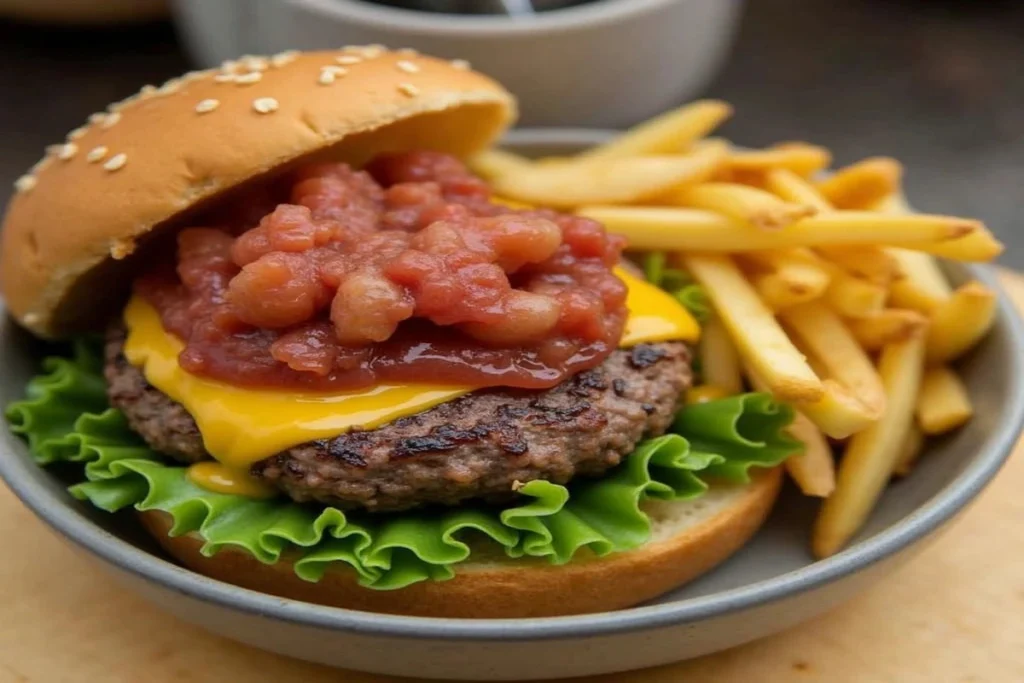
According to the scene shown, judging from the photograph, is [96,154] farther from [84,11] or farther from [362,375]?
[84,11]

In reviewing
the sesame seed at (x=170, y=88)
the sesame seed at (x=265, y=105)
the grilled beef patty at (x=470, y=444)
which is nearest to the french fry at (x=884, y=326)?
the grilled beef patty at (x=470, y=444)

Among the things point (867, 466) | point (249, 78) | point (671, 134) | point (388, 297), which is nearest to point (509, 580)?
point (388, 297)

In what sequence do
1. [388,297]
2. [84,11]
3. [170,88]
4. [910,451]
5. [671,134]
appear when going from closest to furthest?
[388,297] < [170,88] < [910,451] < [671,134] < [84,11]

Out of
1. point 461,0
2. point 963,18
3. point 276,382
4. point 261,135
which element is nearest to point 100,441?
point 276,382

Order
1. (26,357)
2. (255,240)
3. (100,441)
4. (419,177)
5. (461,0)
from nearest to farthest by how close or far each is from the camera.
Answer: (255,240) → (100,441) → (419,177) → (26,357) → (461,0)

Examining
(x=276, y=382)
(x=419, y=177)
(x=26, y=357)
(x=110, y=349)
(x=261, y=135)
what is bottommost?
(x=26, y=357)

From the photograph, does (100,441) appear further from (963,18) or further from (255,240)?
(963,18)
